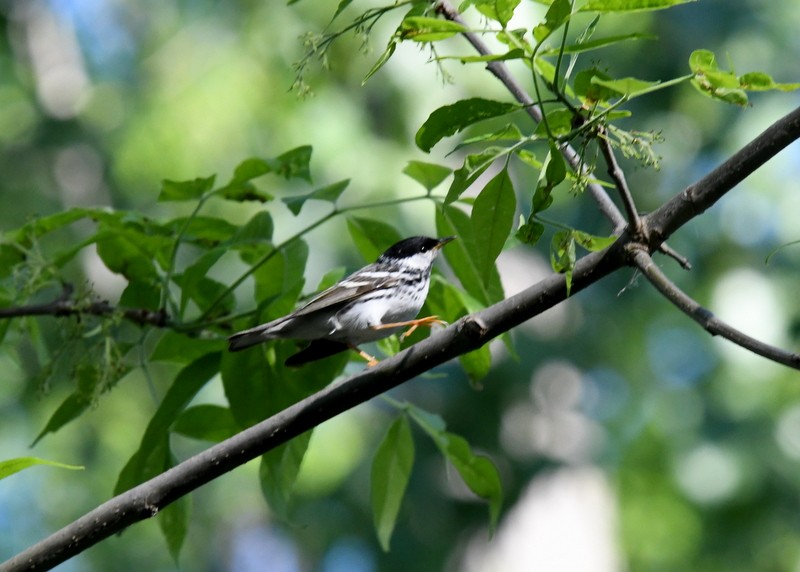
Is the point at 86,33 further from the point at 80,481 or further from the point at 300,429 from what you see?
the point at 300,429

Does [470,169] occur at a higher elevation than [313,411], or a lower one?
higher

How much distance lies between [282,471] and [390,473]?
0.25m

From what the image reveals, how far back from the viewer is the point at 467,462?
205cm

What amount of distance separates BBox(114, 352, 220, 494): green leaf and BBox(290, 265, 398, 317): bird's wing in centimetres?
30

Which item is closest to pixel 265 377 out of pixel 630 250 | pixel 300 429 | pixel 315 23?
pixel 300 429

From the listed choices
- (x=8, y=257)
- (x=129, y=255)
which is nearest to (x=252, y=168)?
(x=129, y=255)

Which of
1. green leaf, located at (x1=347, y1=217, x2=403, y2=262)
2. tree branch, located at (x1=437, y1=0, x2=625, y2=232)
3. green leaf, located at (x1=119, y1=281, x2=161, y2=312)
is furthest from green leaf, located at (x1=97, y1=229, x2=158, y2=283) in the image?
tree branch, located at (x1=437, y1=0, x2=625, y2=232)

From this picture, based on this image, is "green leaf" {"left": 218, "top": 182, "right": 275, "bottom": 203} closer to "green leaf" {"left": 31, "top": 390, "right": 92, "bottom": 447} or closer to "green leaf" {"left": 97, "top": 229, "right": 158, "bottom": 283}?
"green leaf" {"left": 97, "top": 229, "right": 158, "bottom": 283}

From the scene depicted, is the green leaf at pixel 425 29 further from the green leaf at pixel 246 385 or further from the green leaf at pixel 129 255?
the green leaf at pixel 129 255

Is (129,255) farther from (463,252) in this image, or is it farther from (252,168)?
(463,252)

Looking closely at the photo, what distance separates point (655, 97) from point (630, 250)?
763cm

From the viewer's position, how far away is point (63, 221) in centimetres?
210

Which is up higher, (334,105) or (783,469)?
(334,105)

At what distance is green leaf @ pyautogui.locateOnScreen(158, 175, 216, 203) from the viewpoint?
2121 mm
